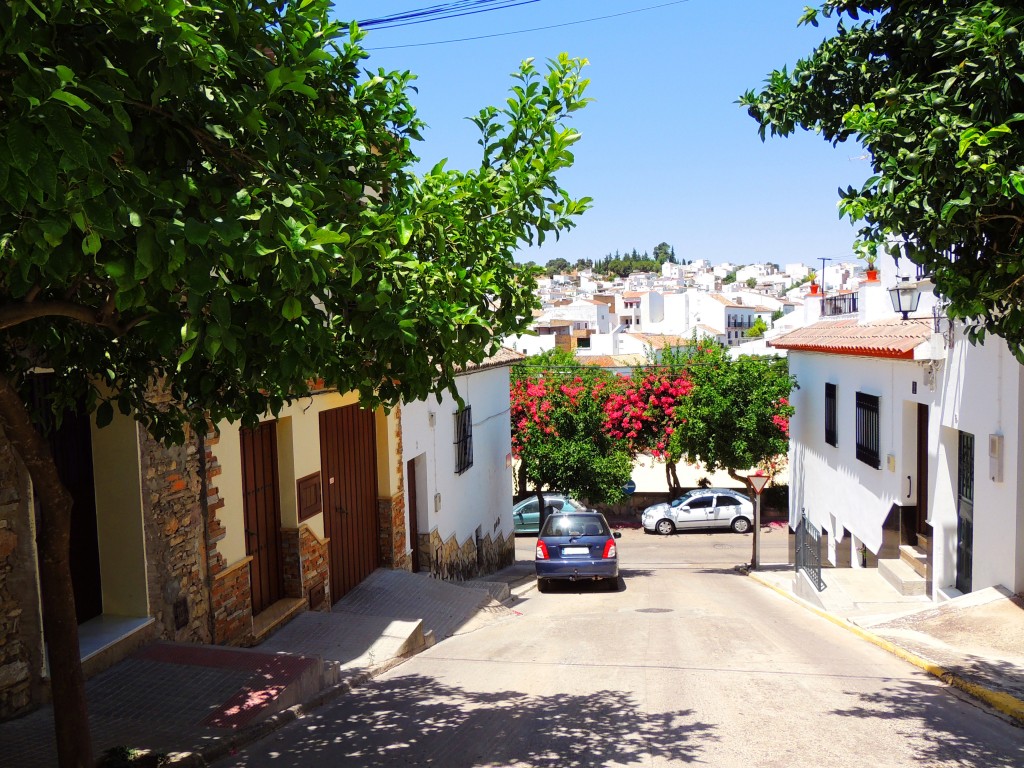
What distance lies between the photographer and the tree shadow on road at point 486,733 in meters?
5.74

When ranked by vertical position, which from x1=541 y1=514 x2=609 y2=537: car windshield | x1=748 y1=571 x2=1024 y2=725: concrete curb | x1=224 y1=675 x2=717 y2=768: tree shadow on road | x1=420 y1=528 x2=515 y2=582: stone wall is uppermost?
x1=224 y1=675 x2=717 y2=768: tree shadow on road

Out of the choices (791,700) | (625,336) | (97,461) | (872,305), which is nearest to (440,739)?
(791,700)

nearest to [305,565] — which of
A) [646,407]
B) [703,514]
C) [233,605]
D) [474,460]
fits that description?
[233,605]

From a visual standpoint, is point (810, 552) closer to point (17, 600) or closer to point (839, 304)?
point (839, 304)

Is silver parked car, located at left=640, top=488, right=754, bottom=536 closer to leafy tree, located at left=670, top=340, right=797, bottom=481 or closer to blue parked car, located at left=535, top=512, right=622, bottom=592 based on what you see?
leafy tree, located at left=670, top=340, right=797, bottom=481

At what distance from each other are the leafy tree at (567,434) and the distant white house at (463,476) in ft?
15.1

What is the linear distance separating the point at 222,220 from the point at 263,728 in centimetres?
434

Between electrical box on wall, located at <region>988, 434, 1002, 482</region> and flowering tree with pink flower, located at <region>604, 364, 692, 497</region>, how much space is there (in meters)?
19.4

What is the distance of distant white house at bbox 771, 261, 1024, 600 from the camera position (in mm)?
10461

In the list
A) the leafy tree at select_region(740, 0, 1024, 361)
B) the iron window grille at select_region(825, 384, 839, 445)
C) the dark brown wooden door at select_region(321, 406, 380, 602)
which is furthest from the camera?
the iron window grille at select_region(825, 384, 839, 445)

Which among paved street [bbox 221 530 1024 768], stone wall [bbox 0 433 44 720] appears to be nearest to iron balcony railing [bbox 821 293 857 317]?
paved street [bbox 221 530 1024 768]

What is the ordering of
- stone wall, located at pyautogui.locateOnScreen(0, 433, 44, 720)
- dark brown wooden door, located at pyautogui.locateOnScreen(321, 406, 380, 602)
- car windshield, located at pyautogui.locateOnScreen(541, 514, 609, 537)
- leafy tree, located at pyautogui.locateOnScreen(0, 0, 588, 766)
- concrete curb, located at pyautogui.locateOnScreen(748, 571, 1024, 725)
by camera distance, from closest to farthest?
1. leafy tree, located at pyautogui.locateOnScreen(0, 0, 588, 766)
2. stone wall, located at pyautogui.locateOnScreen(0, 433, 44, 720)
3. concrete curb, located at pyautogui.locateOnScreen(748, 571, 1024, 725)
4. dark brown wooden door, located at pyautogui.locateOnScreen(321, 406, 380, 602)
5. car windshield, located at pyautogui.locateOnScreen(541, 514, 609, 537)

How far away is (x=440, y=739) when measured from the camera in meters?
6.22

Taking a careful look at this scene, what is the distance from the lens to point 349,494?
12391 mm
